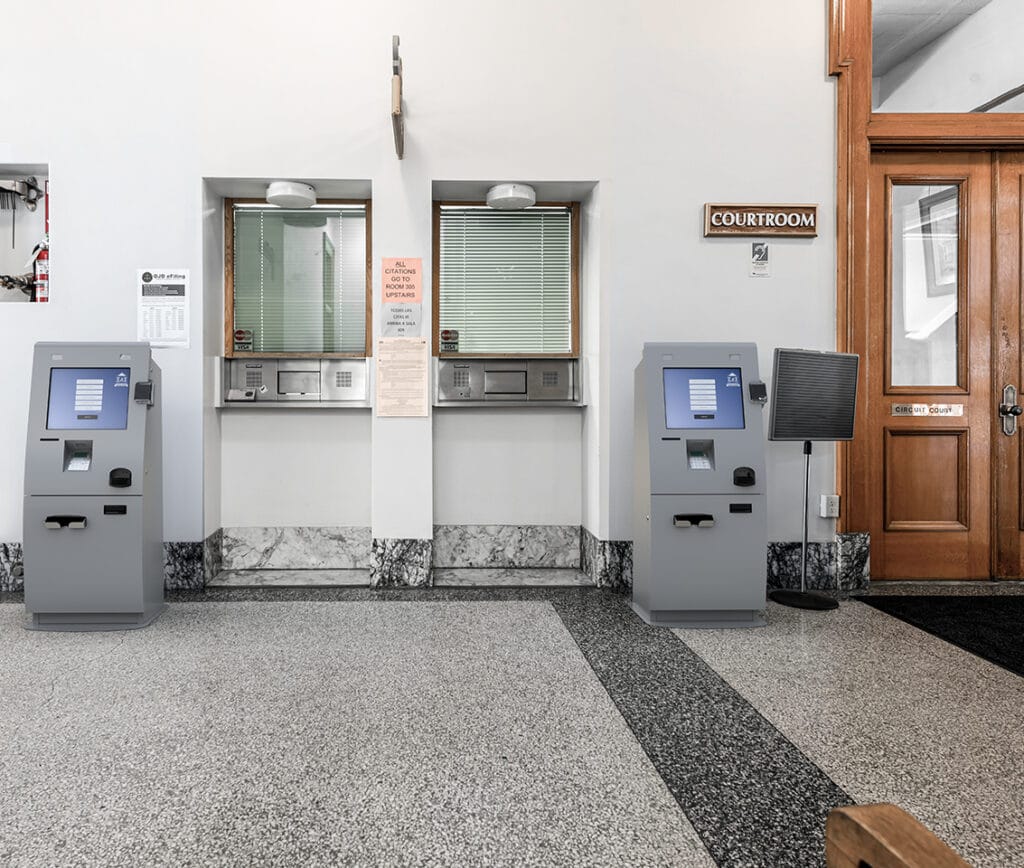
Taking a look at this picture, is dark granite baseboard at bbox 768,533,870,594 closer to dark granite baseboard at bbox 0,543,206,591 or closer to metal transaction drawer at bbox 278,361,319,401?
metal transaction drawer at bbox 278,361,319,401

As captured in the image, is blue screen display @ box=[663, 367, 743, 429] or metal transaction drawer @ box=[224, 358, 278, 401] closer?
blue screen display @ box=[663, 367, 743, 429]

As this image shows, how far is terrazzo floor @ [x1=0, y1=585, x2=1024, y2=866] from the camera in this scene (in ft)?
5.09

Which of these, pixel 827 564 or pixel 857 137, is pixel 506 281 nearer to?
pixel 857 137

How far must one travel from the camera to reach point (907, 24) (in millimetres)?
4000

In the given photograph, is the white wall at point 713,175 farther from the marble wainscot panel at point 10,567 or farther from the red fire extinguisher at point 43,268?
the marble wainscot panel at point 10,567

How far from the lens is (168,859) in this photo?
147cm

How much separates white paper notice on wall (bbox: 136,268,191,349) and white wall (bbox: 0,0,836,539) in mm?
71

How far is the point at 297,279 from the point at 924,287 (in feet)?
12.9

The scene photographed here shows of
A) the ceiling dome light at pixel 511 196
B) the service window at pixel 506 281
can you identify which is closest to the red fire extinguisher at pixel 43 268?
the service window at pixel 506 281

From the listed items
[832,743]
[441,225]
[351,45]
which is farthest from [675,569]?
[351,45]

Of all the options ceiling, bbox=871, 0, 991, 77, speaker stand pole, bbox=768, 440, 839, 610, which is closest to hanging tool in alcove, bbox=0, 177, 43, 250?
speaker stand pole, bbox=768, 440, 839, 610

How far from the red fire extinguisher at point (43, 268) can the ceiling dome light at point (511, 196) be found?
2.62 m

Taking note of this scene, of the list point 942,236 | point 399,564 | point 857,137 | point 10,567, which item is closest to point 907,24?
point 857,137

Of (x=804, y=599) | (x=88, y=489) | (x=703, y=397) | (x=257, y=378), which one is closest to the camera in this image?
(x=88, y=489)
